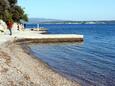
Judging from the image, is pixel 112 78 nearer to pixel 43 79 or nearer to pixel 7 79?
pixel 43 79

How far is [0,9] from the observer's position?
6288cm

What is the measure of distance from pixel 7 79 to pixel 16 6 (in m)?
59.8

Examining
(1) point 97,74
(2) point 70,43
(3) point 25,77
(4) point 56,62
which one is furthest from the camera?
(2) point 70,43

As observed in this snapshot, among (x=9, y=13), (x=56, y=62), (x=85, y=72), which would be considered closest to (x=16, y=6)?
(x=9, y=13)

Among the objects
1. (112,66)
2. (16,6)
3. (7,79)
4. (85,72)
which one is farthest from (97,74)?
(16,6)

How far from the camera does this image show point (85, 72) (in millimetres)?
21219

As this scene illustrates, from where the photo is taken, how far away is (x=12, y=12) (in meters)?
72.6

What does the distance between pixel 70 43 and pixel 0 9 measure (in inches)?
960

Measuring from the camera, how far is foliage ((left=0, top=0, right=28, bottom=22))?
64750 millimetres

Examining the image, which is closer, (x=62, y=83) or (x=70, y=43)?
(x=62, y=83)

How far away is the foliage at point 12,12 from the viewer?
64.8m

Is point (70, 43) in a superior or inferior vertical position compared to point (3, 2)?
inferior

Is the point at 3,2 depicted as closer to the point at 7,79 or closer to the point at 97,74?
the point at 97,74

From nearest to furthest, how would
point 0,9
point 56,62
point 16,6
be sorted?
point 56,62 < point 0,9 < point 16,6
